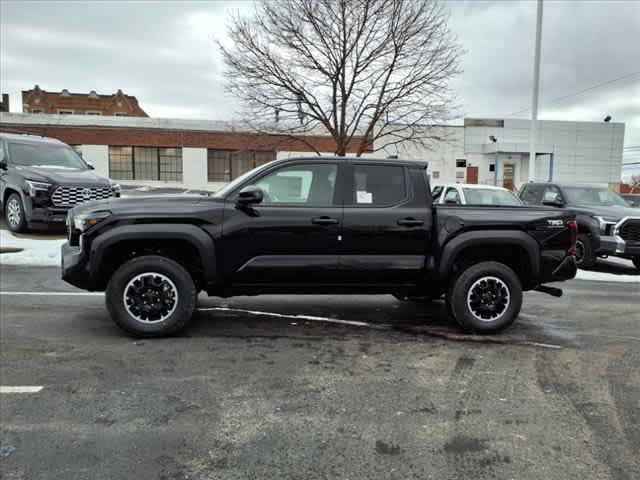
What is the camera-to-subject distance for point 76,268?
5.07m

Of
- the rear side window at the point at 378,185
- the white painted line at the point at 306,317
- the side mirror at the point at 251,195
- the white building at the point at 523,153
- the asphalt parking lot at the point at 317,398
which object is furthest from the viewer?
the white building at the point at 523,153

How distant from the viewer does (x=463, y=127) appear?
3609 cm

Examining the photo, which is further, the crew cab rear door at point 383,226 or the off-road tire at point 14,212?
the off-road tire at point 14,212

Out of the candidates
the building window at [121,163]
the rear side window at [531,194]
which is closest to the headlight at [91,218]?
the rear side window at [531,194]

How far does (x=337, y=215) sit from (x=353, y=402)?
83.0 inches

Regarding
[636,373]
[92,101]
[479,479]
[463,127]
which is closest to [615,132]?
[463,127]

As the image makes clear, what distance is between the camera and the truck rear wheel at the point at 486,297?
5.42 m

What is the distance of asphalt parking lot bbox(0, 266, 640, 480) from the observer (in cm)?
293

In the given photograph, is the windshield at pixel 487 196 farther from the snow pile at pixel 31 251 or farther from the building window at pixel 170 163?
the building window at pixel 170 163

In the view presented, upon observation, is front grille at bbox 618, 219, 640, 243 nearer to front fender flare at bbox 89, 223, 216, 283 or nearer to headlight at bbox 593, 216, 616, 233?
headlight at bbox 593, 216, 616, 233

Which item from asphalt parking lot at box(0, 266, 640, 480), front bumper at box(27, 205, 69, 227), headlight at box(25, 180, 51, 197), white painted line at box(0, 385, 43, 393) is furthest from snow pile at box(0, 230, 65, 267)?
white painted line at box(0, 385, 43, 393)

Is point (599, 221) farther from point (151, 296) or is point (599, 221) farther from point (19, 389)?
point (19, 389)

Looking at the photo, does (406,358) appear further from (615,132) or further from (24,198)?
(615,132)

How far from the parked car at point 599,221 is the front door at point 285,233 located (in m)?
7.86
